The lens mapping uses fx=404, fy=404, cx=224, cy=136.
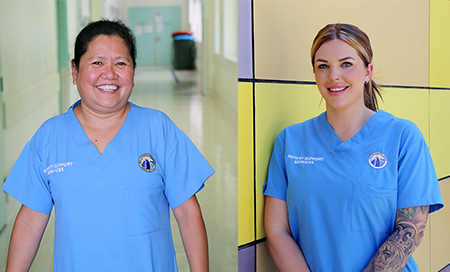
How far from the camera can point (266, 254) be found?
4.52ft

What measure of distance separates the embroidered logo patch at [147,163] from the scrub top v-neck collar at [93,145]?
6cm

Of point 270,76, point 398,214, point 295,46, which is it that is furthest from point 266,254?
point 295,46

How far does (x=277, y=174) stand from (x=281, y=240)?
21 centimetres

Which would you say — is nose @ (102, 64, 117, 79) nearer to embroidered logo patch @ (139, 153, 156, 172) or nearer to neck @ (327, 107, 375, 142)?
embroidered logo patch @ (139, 153, 156, 172)

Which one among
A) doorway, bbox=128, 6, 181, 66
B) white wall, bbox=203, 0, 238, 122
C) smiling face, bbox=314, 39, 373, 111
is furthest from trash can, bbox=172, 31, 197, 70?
smiling face, bbox=314, 39, 373, 111

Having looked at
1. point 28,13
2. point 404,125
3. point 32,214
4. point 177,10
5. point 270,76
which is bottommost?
point 32,214

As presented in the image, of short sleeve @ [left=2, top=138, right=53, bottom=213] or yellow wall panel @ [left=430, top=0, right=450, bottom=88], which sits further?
yellow wall panel @ [left=430, top=0, right=450, bottom=88]

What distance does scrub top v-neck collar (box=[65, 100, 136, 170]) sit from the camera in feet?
3.52

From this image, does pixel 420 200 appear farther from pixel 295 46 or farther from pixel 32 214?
pixel 32 214

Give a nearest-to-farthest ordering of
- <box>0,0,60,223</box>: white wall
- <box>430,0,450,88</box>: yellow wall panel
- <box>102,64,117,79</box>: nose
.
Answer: <box>102,64,117,79</box>: nose
<box>430,0,450,88</box>: yellow wall panel
<box>0,0,60,223</box>: white wall

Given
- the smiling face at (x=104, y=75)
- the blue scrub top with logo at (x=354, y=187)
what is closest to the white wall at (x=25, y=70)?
the smiling face at (x=104, y=75)

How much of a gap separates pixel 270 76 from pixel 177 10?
16.3 m

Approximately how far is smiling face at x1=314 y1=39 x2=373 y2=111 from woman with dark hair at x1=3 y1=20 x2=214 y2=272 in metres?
0.43

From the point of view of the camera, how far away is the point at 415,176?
1.12 meters
